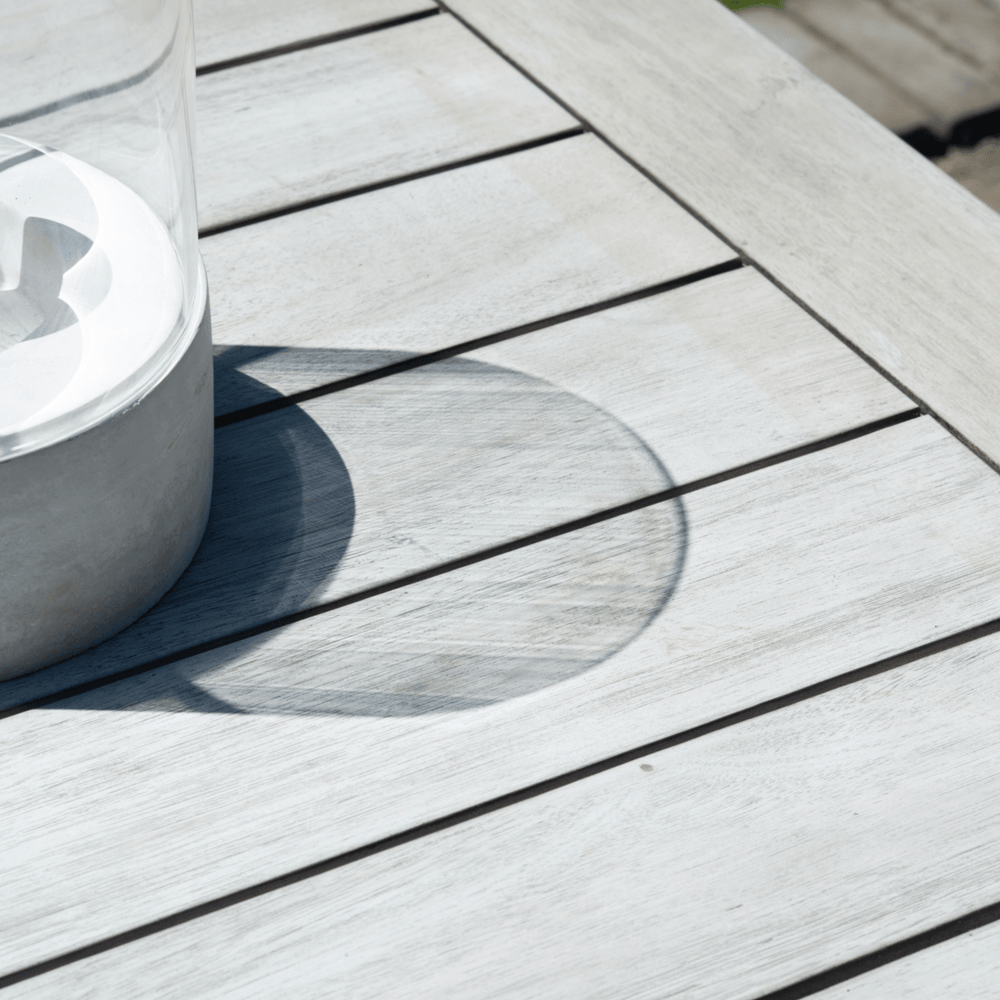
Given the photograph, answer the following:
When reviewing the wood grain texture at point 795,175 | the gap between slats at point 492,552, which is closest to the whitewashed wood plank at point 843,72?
the wood grain texture at point 795,175

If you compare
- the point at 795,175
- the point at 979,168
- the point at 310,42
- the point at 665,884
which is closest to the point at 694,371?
the point at 795,175

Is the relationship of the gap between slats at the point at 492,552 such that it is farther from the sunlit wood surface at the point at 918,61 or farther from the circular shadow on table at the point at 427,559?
the sunlit wood surface at the point at 918,61

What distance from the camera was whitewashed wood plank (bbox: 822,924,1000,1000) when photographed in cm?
67

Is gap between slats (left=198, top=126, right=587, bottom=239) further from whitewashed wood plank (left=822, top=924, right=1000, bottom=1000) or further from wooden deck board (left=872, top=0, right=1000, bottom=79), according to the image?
wooden deck board (left=872, top=0, right=1000, bottom=79)

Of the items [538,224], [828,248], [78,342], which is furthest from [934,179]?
[78,342]

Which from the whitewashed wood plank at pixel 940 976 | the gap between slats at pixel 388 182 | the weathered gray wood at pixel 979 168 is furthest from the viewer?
the weathered gray wood at pixel 979 168

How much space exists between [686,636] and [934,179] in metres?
0.55

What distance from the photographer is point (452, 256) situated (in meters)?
1.12

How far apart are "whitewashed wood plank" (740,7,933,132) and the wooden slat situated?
1.29 meters

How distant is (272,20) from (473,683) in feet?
2.80

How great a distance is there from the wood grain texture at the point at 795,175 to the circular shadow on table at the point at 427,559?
0.77 ft

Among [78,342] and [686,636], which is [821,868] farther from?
[78,342]

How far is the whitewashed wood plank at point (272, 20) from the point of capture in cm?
136

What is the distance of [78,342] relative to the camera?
0.79 meters
